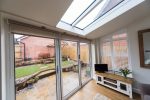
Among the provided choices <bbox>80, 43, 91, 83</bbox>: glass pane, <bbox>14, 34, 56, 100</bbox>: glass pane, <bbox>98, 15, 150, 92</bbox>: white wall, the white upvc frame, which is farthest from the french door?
<bbox>98, 15, 150, 92</bbox>: white wall

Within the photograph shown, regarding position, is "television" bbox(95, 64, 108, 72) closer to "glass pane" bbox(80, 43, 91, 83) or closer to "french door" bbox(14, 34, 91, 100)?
"glass pane" bbox(80, 43, 91, 83)

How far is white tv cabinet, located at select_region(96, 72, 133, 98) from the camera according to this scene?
3194 millimetres

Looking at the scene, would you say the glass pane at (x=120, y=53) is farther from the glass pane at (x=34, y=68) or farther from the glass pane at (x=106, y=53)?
the glass pane at (x=34, y=68)

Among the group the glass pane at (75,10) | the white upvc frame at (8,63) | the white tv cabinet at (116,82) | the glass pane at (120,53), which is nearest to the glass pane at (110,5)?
the glass pane at (75,10)

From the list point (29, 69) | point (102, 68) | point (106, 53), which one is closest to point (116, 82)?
point (102, 68)

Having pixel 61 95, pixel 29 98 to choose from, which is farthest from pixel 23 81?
pixel 61 95

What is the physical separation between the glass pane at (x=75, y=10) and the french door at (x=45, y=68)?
671mm

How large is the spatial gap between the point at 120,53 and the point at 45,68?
284cm

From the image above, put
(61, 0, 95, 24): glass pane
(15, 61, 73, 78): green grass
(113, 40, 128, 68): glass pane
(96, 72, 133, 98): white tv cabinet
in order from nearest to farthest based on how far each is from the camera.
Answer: (15, 61, 73, 78): green grass → (61, 0, 95, 24): glass pane → (96, 72, 133, 98): white tv cabinet → (113, 40, 128, 68): glass pane

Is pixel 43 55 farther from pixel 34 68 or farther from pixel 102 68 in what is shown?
pixel 102 68

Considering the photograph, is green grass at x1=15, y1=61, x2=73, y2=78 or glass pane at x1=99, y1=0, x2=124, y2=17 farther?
glass pane at x1=99, y1=0, x2=124, y2=17

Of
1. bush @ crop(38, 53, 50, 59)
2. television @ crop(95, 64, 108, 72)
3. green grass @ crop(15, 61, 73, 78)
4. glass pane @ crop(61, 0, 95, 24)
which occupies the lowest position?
A: television @ crop(95, 64, 108, 72)

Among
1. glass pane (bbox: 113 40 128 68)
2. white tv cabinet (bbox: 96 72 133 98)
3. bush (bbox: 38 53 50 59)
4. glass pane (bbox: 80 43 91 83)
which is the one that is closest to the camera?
bush (bbox: 38 53 50 59)

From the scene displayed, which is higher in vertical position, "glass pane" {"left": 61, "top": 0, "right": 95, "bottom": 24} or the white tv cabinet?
"glass pane" {"left": 61, "top": 0, "right": 95, "bottom": 24}
